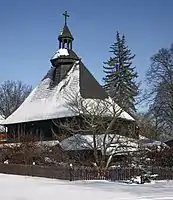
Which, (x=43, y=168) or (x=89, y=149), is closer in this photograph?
(x=43, y=168)

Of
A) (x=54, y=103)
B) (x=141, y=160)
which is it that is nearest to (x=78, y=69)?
(x=54, y=103)

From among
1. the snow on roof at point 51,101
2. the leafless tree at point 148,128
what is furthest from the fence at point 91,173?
the leafless tree at point 148,128

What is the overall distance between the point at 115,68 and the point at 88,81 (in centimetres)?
2618

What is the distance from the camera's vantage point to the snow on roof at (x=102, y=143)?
29.4 m

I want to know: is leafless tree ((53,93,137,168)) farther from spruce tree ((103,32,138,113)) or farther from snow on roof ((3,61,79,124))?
spruce tree ((103,32,138,113))

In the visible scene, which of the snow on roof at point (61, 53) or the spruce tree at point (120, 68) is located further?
the spruce tree at point (120, 68)

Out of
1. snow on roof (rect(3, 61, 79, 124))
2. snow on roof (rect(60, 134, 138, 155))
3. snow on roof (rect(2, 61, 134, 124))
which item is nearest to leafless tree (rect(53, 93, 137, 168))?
snow on roof (rect(60, 134, 138, 155))

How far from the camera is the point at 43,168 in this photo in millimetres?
26781

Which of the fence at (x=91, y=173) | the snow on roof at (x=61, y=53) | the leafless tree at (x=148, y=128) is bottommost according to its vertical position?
the fence at (x=91, y=173)

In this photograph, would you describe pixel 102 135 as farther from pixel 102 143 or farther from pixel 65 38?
pixel 65 38

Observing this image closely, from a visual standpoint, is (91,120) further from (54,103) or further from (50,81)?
(50,81)

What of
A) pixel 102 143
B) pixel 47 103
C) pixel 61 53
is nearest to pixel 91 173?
pixel 102 143

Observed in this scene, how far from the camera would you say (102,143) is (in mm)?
30000

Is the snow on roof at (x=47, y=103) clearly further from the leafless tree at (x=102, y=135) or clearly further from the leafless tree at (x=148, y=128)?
the leafless tree at (x=148, y=128)
